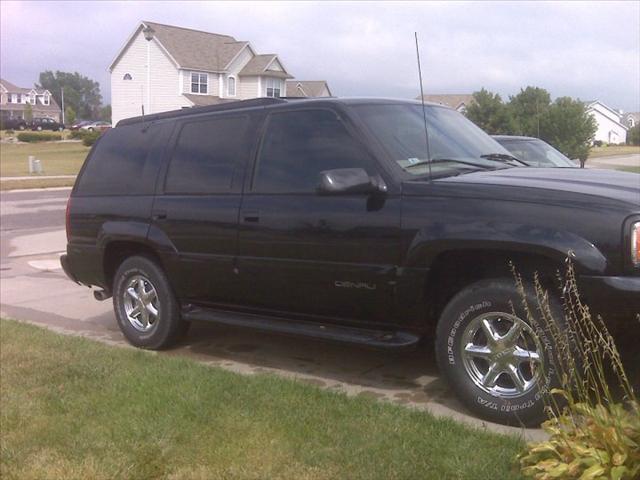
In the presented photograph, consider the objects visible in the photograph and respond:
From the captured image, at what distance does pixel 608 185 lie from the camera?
4566mm

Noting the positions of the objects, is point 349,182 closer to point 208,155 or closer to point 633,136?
point 208,155

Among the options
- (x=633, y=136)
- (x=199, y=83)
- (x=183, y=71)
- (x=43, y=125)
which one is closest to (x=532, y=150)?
(x=633, y=136)

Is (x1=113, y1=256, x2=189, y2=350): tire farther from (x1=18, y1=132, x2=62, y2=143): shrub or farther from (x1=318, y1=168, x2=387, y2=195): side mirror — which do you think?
(x1=18, y1=132, x2=62, y2=143): shrub

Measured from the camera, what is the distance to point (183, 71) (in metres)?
51.4

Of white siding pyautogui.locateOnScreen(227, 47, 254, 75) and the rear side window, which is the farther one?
white siding pyautogui.locateOnScreen(227, 47, 254, 75)

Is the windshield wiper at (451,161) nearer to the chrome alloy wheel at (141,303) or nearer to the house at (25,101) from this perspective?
the chrome alloy wheel at (141,303)

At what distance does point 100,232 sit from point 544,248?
3.94m

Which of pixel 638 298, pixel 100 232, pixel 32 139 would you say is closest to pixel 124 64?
pixel 32 139

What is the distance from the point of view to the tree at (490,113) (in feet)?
50.7

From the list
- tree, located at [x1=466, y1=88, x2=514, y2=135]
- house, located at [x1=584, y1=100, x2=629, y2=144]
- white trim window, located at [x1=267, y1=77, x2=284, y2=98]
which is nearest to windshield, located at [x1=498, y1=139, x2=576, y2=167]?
tree, located at [x1=466, y1=88, x2=514, y2=135]

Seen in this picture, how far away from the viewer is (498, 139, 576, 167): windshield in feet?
36.3

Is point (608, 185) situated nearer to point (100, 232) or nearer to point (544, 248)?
point (544, 248)

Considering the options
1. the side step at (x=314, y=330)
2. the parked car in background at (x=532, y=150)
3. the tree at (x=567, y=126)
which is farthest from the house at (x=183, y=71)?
the side step at (x=314, y=330)

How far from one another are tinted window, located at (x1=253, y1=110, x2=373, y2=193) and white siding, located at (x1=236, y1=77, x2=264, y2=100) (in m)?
50.0
